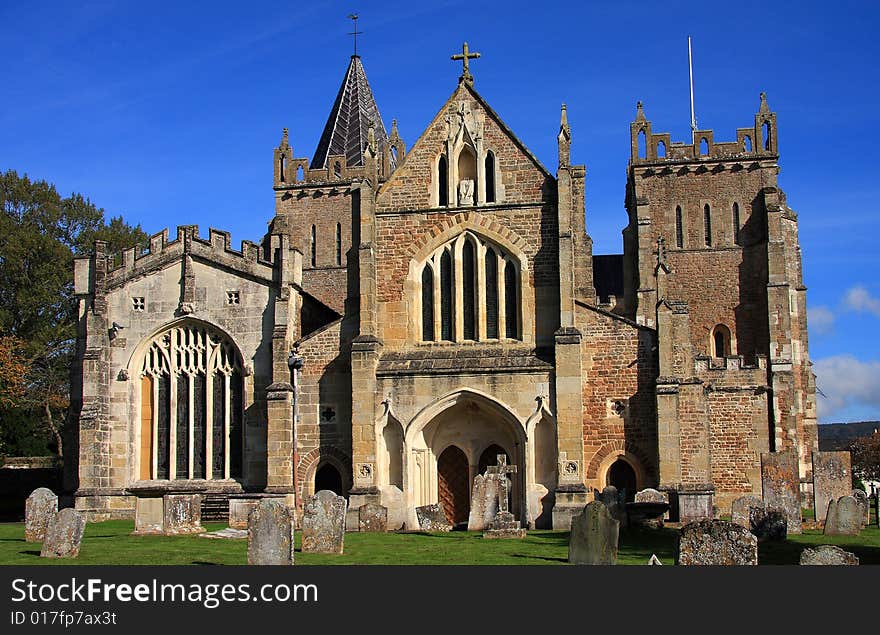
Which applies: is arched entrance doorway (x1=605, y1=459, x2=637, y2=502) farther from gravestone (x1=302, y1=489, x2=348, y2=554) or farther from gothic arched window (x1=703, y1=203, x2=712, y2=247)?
gothic arched window (x1=703, y1=203, x2=712, y2=247)

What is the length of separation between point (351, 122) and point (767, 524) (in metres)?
39.4

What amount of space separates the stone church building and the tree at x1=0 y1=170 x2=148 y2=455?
1865 centimetres

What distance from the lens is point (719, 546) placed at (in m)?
17.4

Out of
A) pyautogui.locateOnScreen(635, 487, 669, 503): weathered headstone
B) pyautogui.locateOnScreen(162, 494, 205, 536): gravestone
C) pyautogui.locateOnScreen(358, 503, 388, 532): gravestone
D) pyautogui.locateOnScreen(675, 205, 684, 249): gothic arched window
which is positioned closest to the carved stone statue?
pyautogui.locateOnScreen(358, 503, 388, 532): gravestone

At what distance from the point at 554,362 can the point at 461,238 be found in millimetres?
4958

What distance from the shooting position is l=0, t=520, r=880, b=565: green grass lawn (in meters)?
21.7

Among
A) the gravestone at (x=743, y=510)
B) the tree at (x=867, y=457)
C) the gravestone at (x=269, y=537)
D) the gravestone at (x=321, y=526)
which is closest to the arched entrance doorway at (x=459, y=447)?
the gravestone at (x=743, y=510)

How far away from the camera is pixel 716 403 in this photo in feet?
143

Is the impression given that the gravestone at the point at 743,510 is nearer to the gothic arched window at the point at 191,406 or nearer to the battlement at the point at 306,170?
the gothic arched window at the point at 191,406

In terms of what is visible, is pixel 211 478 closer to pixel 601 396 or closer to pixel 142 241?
pixel 601 396

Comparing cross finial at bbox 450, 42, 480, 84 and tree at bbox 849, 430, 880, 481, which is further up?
cross finial at bbox 450, 42, 480, 84

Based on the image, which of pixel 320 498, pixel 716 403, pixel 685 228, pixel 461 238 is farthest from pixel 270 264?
pixel 685 228

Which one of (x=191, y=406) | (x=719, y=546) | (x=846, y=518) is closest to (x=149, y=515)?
(x=191, y=406)

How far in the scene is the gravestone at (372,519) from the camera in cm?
3200
